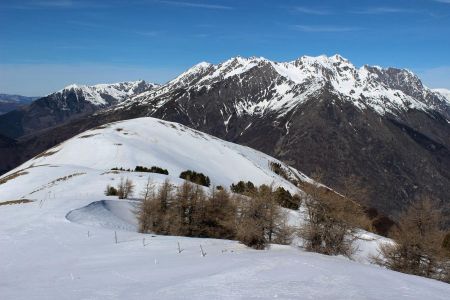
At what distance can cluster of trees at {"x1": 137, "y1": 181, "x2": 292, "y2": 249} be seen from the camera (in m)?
31.7

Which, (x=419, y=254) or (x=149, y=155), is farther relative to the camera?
(x=149, y=155)

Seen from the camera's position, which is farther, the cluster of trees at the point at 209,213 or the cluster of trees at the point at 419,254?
the cluster of trees at the point at 419,254

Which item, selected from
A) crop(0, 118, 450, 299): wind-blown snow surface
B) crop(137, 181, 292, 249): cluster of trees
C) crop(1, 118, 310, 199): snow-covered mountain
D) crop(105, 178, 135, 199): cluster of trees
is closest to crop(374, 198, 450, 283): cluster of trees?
crop(137, 181, 292, 249): cluster of trees

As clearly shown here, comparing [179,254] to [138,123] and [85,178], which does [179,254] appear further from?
[138,123]

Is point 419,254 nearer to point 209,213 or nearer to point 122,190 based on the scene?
point 209,213

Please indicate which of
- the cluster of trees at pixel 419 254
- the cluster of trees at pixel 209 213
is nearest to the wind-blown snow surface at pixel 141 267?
the cluster of trees at pixel 209 213

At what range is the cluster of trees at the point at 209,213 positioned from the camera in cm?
3173

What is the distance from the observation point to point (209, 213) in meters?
41.6

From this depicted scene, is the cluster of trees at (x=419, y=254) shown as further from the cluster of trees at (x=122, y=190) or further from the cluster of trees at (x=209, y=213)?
the cluster of trees at (x=122, y=190)

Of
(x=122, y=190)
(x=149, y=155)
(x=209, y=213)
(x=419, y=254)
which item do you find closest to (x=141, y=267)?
(x=209, y=213)

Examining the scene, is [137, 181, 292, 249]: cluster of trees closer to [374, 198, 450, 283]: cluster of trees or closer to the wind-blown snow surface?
the wind-blown snow surface

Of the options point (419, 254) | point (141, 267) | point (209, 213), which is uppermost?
point (209, 213)

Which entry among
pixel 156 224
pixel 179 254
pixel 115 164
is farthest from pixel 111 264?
pixel 115 164

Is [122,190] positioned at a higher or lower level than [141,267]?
higher
